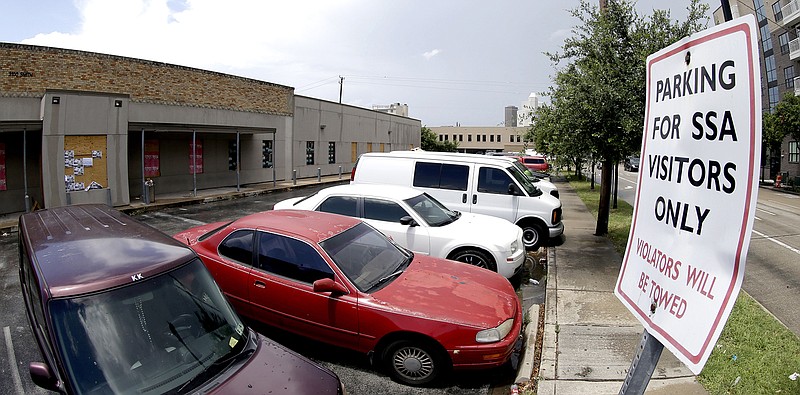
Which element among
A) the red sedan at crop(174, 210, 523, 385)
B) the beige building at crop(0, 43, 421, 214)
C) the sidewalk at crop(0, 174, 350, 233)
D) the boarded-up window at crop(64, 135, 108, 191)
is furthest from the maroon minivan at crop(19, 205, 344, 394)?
the boarded-up window at crop(64, 135, 108, 191)

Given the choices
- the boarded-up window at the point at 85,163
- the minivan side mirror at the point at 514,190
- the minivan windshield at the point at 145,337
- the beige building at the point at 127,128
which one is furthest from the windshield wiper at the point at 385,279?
the boarded-up window at the point at 85,163

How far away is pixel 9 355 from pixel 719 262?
645 cm

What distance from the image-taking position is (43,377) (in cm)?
287

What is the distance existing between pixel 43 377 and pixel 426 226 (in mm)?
5503

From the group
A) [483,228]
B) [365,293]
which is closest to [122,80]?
[483,228]

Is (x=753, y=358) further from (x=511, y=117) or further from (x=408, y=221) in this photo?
(x=511, y=117)

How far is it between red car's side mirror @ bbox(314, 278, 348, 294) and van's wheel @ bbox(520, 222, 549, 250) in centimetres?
647

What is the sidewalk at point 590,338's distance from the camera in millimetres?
4391

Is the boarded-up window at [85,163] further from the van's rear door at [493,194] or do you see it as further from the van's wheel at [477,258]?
the van's wheel at [477,258]

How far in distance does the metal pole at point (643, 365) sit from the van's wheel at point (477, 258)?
5.54 metres

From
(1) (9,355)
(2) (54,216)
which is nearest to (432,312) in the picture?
(2) (54,216)

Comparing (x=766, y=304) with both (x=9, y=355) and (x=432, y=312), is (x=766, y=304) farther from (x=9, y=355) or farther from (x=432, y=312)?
(x=9, y=355)

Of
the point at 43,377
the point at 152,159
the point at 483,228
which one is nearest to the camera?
the point at 43,377

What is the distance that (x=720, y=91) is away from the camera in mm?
1506
